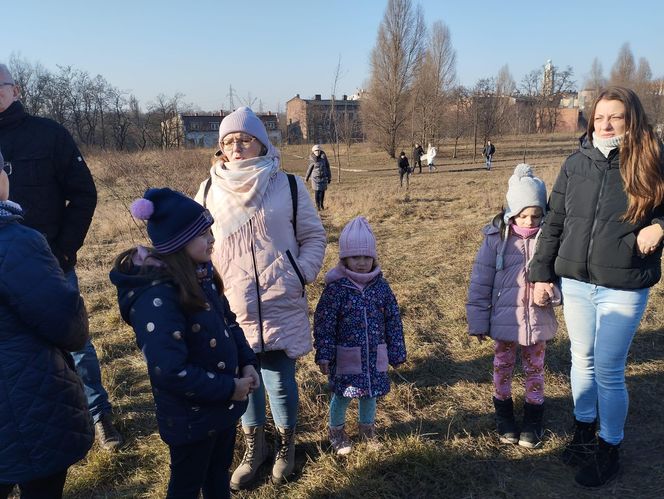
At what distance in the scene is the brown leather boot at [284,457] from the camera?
2561 millimetres

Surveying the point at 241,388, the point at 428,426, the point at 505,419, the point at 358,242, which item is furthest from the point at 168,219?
the point at 505,419

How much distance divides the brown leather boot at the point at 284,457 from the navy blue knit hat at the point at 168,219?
1.36m

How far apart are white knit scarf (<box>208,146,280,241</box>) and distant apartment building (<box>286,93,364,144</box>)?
2226 centimetres

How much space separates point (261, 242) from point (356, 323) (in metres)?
0.67

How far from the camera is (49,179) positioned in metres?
2.74

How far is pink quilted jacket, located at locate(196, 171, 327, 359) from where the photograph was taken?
2.39 m

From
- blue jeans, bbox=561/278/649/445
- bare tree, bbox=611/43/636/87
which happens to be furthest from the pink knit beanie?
bare tree, bbox=611/43/636/87

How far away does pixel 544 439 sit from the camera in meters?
2.87

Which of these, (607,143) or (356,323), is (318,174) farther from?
(607,143)

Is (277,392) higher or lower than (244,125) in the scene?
lower

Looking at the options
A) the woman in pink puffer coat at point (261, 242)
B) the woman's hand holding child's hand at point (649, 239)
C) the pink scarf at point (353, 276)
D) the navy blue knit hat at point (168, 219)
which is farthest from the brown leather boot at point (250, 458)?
the woman's hand holding child's hand at point (649, 239)

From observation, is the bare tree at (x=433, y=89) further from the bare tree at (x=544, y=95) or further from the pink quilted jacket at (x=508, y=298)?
the pink quilted jacket at (x=508, y=298)

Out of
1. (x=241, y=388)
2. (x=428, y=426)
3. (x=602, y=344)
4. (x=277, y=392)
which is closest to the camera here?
(x=241, y=388)

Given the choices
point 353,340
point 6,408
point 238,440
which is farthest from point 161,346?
point 238,440
